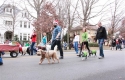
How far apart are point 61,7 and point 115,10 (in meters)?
17.2

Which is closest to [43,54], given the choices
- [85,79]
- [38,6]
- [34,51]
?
[85,79]

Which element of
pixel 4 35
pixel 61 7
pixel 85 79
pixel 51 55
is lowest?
pixel 85 79

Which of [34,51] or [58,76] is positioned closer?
[58,76]

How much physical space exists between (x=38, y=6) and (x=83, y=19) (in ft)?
25.3

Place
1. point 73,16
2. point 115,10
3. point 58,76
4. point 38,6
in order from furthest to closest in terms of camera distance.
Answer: point 115,10 → point 73,16 → point 38,6 → point 58,76

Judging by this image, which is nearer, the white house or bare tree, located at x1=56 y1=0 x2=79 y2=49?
bare tree, located at x1=56 y1=0 x2=79 y2=49

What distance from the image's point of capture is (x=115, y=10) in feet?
150

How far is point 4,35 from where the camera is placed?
5347cm

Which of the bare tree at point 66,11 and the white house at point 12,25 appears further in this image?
the white house at point 12,25

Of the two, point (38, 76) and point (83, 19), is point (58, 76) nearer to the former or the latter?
point (38, 76)

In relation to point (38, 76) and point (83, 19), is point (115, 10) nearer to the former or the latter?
point (83, 19)

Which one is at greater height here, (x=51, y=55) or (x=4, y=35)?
(x=4, y=35)

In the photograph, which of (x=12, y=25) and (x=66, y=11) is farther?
(x=12, y=25)

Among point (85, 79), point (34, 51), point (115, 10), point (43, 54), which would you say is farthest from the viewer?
point (115, 10)
